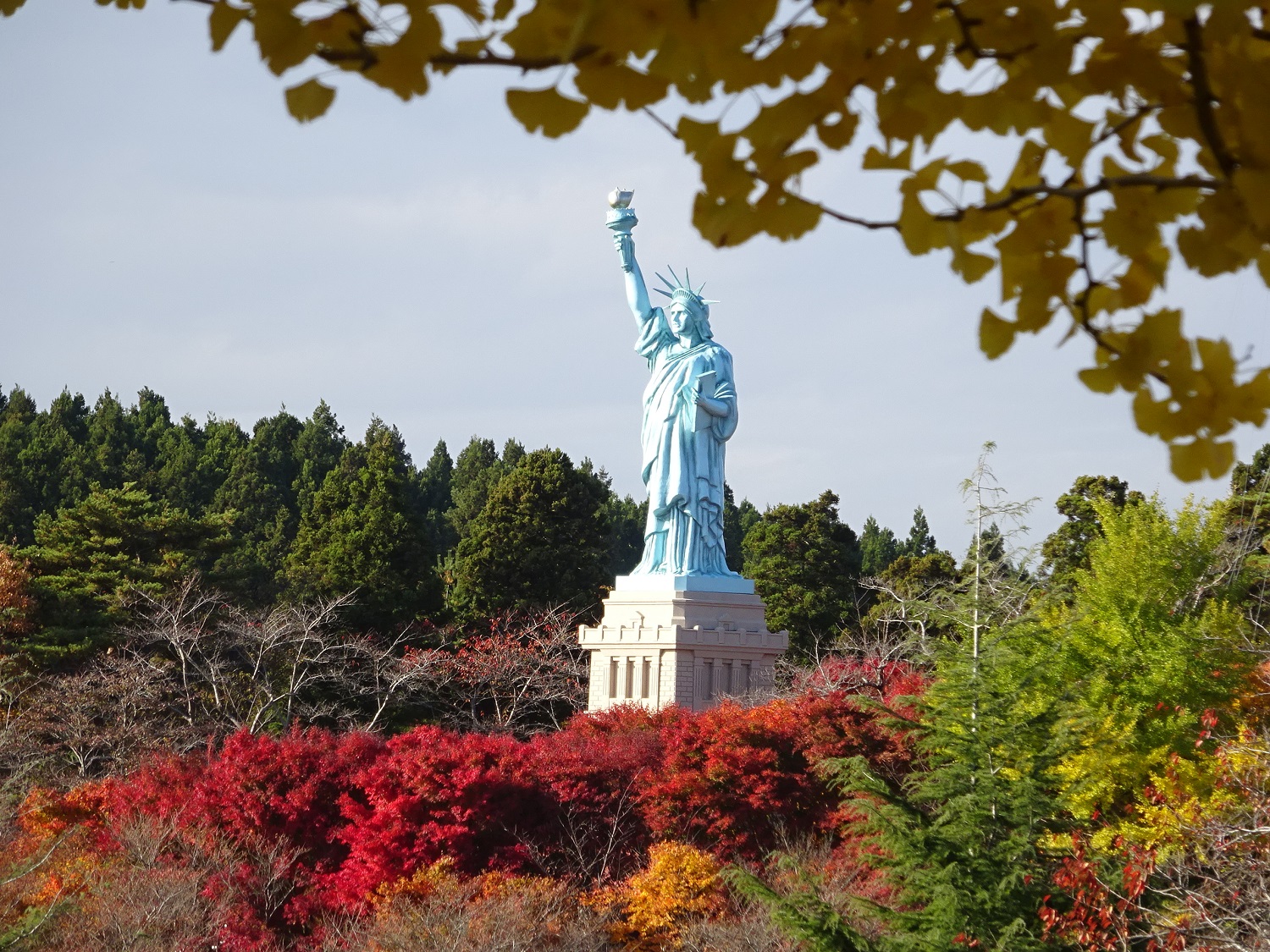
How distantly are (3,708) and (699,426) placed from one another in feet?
45.0

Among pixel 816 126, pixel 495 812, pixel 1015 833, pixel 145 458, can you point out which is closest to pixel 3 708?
pixel 495 812

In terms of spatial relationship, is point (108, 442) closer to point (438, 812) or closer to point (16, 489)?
point (16, 489)

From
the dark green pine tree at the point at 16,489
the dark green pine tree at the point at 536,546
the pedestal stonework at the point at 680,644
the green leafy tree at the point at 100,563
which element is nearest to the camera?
the pedestal stonework at the point at 680,644

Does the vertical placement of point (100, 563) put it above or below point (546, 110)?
below

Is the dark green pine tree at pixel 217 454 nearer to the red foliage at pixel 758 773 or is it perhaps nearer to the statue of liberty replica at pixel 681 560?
the statue of liberty replica at pixel 681 560


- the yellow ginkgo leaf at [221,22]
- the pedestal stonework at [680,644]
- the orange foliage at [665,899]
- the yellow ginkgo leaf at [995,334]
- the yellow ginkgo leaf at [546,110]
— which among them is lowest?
the orange foliage at [665,899]

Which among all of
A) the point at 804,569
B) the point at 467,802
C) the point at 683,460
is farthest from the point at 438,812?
the point at 804,569

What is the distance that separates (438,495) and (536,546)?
25.2 m

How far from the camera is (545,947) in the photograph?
1464 centimetres

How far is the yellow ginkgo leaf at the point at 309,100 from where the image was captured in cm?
212

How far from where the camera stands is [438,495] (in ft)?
203

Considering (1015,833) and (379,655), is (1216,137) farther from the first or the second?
(379,655)

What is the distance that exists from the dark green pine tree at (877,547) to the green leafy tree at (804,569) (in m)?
11.9

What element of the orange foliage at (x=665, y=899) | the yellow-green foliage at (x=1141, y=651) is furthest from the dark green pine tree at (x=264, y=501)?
the yellow-green foliage at (x=1141, y=651)
